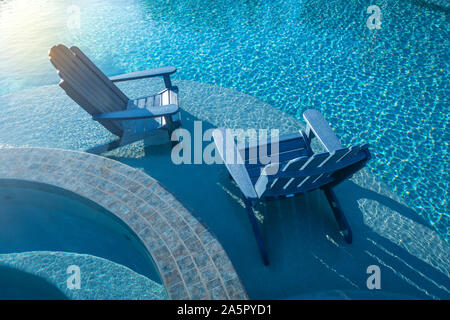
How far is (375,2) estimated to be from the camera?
6898 millimetres

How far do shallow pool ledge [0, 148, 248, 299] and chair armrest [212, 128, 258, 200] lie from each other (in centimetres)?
53

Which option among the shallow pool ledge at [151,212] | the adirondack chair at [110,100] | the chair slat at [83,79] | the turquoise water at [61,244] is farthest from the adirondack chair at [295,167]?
the chair slat at [83,79]

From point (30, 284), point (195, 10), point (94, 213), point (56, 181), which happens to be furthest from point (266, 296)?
point (195, 10)

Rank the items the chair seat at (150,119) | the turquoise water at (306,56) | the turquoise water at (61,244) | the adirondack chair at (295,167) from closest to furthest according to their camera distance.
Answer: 1. the adirondack chair at (295,167)
2. the turquoise water at (61,244)
3. the chair seat at (150,119)
4. the turquoise water at (306,56)

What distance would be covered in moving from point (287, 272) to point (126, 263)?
1493mm

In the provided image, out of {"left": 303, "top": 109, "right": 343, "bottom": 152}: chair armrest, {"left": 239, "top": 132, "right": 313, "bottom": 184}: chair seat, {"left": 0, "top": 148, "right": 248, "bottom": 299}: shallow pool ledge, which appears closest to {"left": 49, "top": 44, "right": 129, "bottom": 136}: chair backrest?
{"left": 0, "top": 148, "right": 248, "bottom": 299}: shallow pool ledge

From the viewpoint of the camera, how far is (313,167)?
234 cm

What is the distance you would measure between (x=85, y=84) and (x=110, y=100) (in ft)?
1.06

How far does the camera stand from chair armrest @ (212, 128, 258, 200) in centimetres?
237

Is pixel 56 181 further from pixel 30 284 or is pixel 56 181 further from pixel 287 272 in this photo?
pixel 287 272

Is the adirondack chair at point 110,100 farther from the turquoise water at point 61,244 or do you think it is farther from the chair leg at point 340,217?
the chair leg at point 340,217

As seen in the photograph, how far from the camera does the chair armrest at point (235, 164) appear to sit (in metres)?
2.37

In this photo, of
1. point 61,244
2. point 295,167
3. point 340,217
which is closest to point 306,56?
point 340,217

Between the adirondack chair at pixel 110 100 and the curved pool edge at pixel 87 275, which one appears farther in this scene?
the adirondack chair at pixel 110 100
